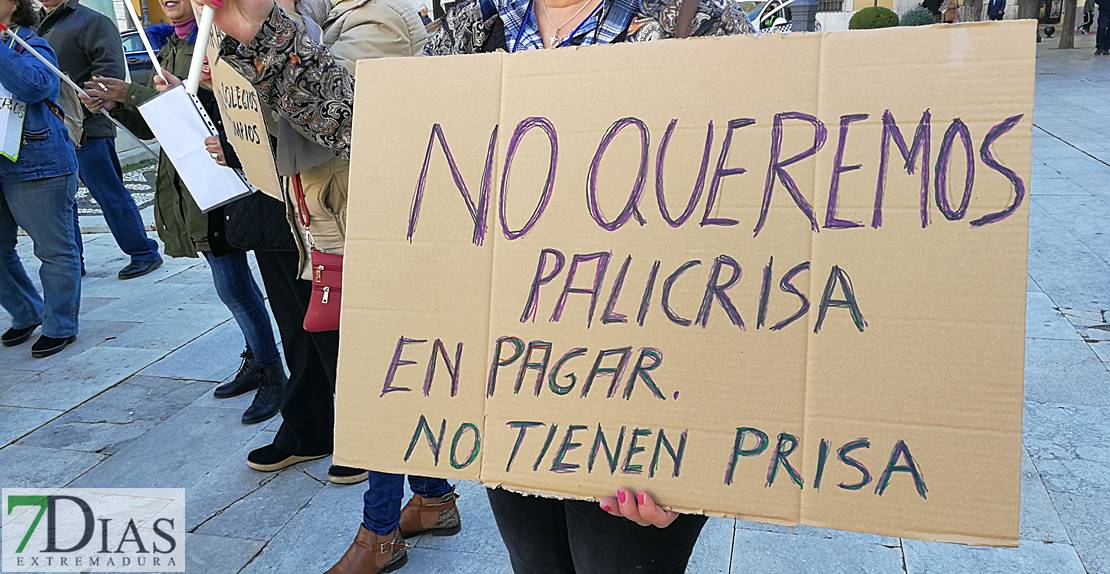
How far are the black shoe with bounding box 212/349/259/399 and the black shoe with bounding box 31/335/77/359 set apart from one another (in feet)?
4.39

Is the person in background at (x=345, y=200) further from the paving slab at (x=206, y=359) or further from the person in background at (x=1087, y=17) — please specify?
the person in background at (x=1087, y=17)

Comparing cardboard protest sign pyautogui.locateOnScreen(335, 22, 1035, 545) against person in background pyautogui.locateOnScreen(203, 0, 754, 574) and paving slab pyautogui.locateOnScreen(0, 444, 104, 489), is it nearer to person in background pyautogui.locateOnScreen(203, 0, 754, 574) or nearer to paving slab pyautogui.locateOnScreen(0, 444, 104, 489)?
person in background pyautogui.locateOnScreen(203, 0, 754, 574)

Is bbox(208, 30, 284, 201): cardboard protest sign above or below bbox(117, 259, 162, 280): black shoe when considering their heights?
above

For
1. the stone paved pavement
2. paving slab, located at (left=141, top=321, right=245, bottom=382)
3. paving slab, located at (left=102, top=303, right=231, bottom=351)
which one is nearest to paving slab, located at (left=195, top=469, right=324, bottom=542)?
the stone paved pavement

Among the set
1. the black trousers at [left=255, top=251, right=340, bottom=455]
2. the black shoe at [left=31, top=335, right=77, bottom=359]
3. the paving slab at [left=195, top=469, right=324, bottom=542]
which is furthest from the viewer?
the black shoe at [left=31, top=335, right=77, bottom=359]

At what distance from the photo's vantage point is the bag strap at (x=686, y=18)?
1502mm

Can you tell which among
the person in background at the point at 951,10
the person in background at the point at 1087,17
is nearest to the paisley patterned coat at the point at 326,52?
the person in background at the point at 951,10

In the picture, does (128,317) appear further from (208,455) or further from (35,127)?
(208,455)

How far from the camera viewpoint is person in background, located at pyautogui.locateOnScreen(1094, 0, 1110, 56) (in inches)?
619

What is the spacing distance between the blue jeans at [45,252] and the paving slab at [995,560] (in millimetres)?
4531

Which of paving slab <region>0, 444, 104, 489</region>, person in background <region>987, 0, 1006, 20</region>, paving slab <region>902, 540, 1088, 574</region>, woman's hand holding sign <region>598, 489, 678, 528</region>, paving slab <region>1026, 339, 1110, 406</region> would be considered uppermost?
person in background <region>987, 0, 1006, 20</region>

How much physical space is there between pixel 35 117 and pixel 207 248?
1.64 metres

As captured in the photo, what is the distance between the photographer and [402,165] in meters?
1.42

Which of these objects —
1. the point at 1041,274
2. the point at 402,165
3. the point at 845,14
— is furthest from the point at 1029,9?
the point at 402,165
